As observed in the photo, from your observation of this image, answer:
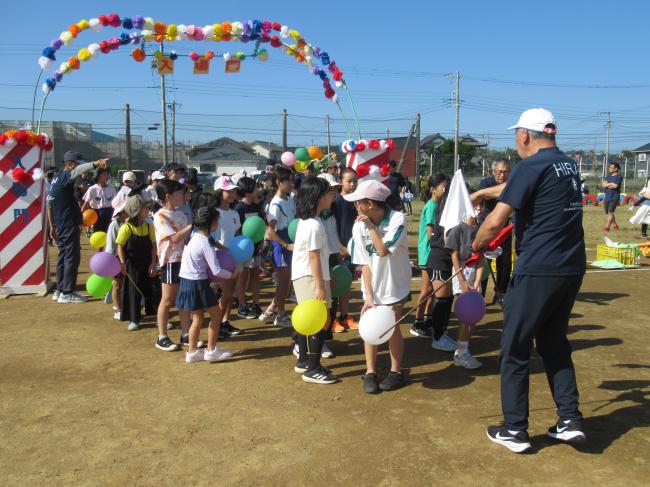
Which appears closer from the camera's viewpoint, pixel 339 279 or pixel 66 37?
pixel 339 279

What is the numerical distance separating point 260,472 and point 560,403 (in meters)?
1.99

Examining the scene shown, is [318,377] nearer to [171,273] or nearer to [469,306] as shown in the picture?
[469,306]

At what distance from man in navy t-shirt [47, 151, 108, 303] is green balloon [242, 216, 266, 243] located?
8.83 feet

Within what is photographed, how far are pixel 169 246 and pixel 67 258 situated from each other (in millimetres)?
2996

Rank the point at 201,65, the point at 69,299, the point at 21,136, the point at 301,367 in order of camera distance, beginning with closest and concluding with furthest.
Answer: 1. the point at 301,367
2. the point at 69,299
3. the point at 21,136
4. the point at 201,65

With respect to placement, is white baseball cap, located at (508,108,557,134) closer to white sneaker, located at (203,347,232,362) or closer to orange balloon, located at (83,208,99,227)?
white sneaker, located at (203,347,232,362)

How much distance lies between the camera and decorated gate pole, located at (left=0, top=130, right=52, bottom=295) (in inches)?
317

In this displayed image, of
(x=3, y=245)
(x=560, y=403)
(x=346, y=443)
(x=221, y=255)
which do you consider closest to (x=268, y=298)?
(x=221, y=255)

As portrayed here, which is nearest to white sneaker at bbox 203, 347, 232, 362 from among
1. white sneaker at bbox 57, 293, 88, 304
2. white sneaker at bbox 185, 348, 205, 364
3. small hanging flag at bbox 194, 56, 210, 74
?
white sneaker at bbox 185, 348, 205, 364

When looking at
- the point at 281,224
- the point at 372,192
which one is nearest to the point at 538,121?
the point at 372,192

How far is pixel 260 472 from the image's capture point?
3.36 metres

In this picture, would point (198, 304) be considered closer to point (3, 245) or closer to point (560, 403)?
point (560, 403)

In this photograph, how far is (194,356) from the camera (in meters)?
5.33

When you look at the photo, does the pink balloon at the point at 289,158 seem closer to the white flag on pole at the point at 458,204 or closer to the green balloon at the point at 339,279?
the green balloon at the point at 339,279
